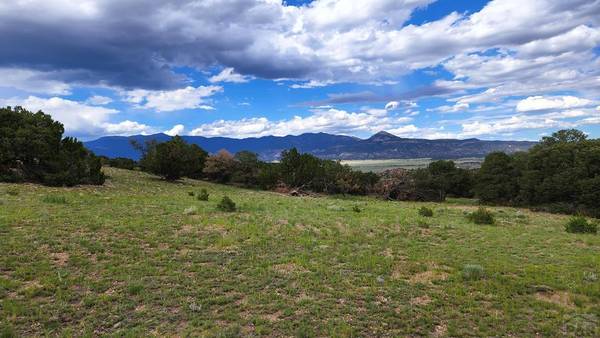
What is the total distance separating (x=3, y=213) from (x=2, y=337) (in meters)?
11.6

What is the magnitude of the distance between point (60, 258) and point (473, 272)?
12583mm

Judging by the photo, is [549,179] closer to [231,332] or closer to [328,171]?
[328,171]

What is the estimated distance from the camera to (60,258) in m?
11.8

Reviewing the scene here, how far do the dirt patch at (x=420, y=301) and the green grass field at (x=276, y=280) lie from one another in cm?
9

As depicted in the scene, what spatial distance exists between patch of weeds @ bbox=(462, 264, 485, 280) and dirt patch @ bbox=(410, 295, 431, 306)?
216cm

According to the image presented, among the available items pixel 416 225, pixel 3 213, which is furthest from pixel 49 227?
pixel 416 225

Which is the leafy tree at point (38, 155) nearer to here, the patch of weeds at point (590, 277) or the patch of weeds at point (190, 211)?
the patch of weeds at point (190, 211)

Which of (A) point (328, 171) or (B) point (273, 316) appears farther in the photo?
(A) point (328, 171)

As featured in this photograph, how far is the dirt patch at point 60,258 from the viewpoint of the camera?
11.4m

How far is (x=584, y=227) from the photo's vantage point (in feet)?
69.8

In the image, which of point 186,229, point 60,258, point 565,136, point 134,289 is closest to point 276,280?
point 134,289

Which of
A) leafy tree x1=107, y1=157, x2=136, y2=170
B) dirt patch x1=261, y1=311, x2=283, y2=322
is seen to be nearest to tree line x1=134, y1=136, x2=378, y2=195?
leafy tree x1=107, y1=157, x2=136, y2=170

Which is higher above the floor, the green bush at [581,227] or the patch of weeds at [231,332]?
the patch of weeds at [231,332]

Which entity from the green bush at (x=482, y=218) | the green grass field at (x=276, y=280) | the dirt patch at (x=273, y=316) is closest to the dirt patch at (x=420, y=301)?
the green grass field at (x=276, y=280)
